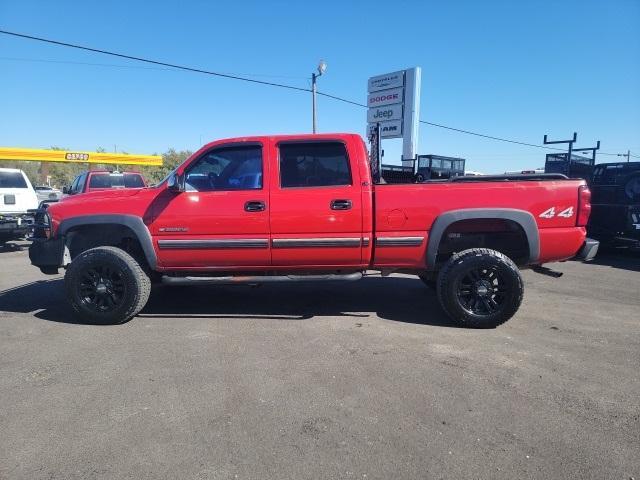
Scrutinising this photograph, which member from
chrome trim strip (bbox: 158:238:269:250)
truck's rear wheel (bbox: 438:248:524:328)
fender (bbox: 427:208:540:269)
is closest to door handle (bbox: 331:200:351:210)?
chrome trim strip (bbox: 158:238:269:250)

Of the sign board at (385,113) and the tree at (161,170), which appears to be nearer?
the sign board at (385,113)

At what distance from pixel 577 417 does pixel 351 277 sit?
8.15ft

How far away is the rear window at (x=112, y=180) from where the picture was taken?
12.2 m

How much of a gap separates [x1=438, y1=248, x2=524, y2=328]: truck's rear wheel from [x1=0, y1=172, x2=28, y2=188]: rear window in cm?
1107

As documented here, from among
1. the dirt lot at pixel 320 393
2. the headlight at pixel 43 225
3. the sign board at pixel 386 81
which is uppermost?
the sign board at pixel 386 81

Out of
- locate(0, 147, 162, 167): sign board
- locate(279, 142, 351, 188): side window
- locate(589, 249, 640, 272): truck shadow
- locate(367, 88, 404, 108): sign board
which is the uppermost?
locate(367, 88, 404, 108): sign board

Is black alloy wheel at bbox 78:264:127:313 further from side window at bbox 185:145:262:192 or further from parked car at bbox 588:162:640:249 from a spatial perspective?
parked car at bbox 588:162:640:249

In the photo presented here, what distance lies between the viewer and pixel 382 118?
54.8 feet

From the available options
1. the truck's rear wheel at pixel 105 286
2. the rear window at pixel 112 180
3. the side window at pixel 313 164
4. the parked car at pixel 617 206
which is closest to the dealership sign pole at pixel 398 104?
the parked car at pixel 617 206

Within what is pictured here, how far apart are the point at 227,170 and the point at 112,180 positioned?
356 inches

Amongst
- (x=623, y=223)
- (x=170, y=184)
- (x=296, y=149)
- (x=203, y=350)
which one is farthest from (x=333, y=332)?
(x=623, y=223)

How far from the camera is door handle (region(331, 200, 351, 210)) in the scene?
182 inches

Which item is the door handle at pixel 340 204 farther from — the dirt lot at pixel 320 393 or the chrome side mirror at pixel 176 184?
the chrome side mirror at pixel 176 184

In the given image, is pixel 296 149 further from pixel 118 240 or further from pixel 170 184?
pixel 118 240
